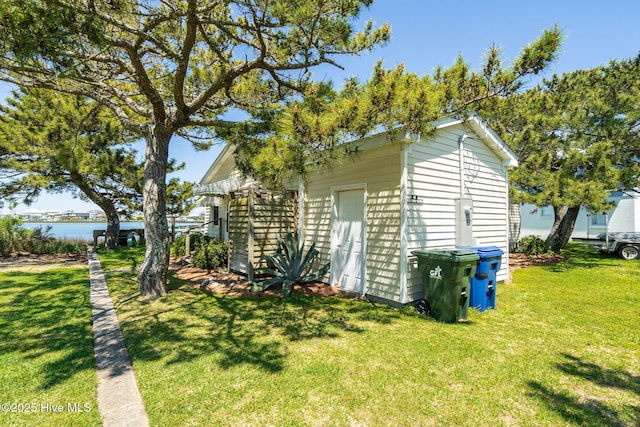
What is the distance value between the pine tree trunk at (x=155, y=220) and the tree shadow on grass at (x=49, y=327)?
3.50ft

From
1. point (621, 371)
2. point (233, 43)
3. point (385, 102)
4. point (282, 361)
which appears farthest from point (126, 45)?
point (621, 371)

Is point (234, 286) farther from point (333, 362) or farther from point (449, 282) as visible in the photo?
point (449, 282)

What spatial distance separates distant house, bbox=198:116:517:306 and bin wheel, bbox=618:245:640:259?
770 centimetres

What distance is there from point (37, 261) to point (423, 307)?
13597 millimetres

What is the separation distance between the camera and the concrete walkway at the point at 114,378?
2469 mm

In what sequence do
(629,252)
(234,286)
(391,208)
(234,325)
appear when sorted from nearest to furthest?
(234,325), (391,208), (234,286), (629,252)

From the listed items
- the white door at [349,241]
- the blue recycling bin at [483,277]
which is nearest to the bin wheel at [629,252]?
the blue recycling bin at [483,277]

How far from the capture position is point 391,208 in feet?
18.4

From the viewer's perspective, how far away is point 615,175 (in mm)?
8898

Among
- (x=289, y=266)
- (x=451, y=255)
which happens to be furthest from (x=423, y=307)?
(x=289, y=266)

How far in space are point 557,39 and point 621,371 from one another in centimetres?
385

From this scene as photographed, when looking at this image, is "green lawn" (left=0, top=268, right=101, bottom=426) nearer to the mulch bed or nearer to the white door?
the mulch bed

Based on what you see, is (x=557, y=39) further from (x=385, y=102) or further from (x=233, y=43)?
(x=233, y=43)

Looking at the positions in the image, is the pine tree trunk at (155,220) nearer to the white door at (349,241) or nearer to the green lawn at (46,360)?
the green lawn at (46,360)
